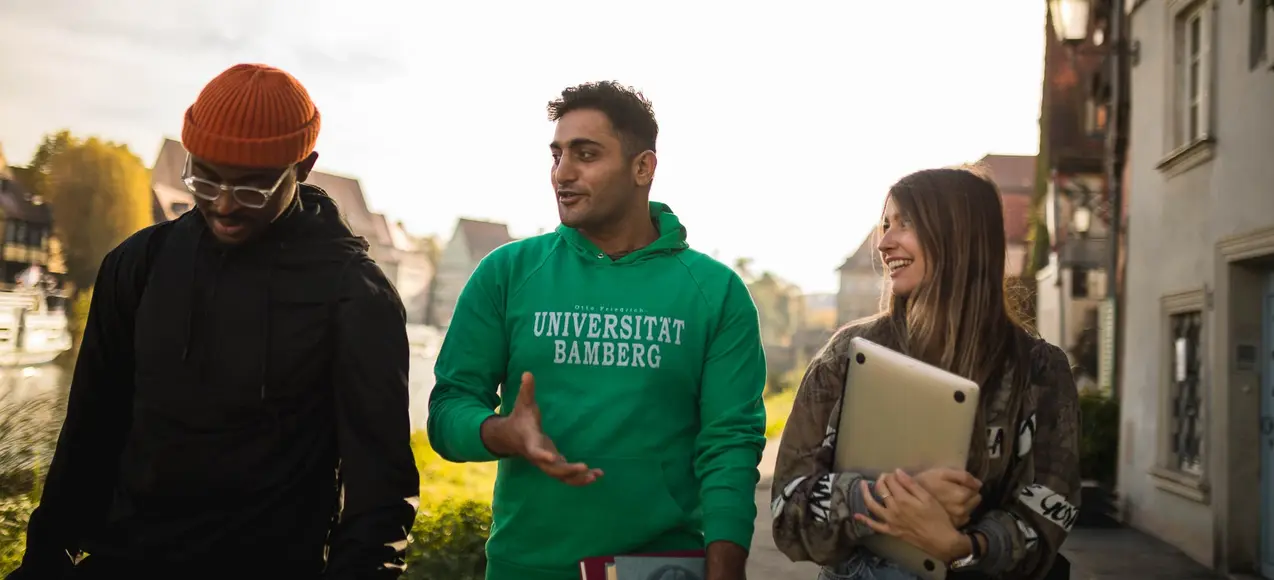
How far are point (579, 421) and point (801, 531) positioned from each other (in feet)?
2.09

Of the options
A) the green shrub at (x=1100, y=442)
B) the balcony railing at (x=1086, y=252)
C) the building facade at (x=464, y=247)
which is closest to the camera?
the green shrub at (x=1100, y=442)

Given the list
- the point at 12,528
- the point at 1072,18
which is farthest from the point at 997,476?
the point at 1072,18

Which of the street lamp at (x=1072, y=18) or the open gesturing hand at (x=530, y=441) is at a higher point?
the street lamp at (x=1072, y=18)

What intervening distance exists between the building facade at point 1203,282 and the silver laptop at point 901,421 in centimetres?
809

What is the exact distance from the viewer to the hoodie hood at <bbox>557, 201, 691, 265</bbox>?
342 centimetres

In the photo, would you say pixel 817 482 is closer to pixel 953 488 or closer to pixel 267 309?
pixel 953 488

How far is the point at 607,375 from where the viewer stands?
322cm

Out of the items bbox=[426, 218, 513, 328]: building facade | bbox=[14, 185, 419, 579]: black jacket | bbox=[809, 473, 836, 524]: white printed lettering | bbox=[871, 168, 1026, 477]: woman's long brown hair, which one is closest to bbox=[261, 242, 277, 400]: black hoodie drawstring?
bbox=[14, 185, 419, 579]: black jacket

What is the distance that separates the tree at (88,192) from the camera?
60.7 ft

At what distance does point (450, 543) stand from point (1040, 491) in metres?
4.58

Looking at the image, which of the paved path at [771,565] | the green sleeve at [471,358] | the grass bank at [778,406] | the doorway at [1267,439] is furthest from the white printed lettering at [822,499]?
the grass bank at [778,406]

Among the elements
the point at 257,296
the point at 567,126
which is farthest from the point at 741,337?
the point at 257,296

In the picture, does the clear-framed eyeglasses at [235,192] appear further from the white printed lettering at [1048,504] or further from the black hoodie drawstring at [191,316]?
the white printed lettering at [1048,504]

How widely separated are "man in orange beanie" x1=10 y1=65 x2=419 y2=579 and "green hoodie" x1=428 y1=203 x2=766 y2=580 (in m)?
0.42
